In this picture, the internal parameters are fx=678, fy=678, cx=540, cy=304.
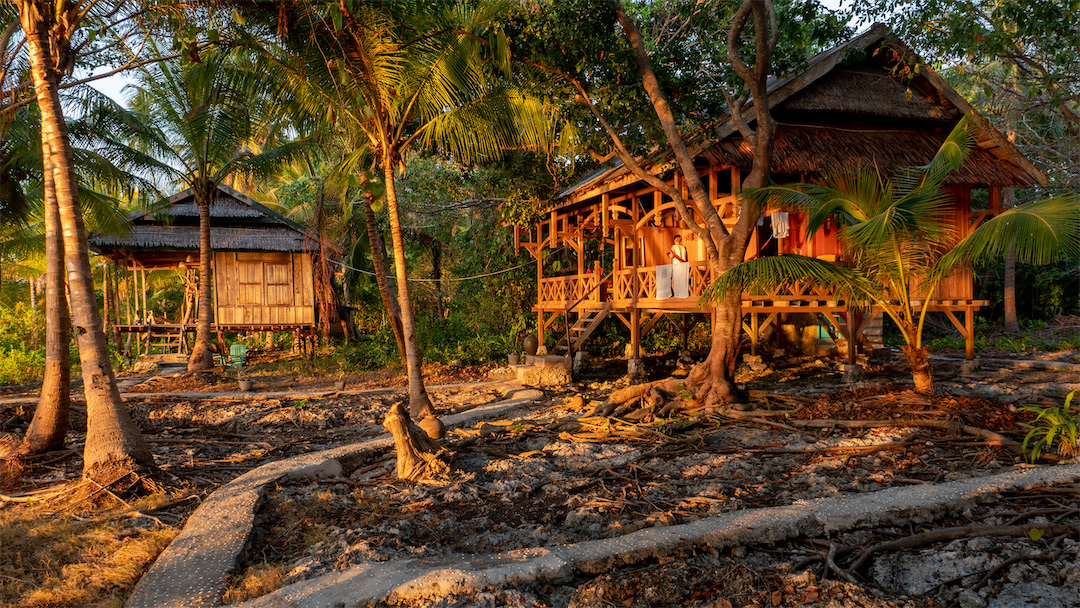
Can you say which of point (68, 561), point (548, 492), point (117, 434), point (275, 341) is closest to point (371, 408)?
point (117, 434)

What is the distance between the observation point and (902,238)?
22.8 ft

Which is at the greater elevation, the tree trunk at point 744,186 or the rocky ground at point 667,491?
the tree trunk at point 744,186

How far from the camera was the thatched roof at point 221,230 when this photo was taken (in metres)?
15.8

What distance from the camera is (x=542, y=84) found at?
919 cm

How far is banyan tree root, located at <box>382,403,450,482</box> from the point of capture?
6145mm

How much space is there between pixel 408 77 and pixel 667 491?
18.8ft

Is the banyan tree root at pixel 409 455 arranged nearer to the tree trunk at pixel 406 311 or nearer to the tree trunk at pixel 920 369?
the tree trunk at pixel 406 311

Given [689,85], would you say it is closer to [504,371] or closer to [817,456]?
[817,456]

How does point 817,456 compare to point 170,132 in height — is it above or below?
below

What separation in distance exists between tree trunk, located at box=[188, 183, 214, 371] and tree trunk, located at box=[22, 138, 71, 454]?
261 inches

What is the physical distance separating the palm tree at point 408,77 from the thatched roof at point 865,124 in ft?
A: 9.21

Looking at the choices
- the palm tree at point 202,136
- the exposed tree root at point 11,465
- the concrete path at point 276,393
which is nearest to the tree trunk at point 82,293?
the exposed tree root at point 11,465

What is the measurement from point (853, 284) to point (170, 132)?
13.2 m

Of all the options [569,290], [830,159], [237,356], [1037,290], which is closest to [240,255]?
[237,356]
